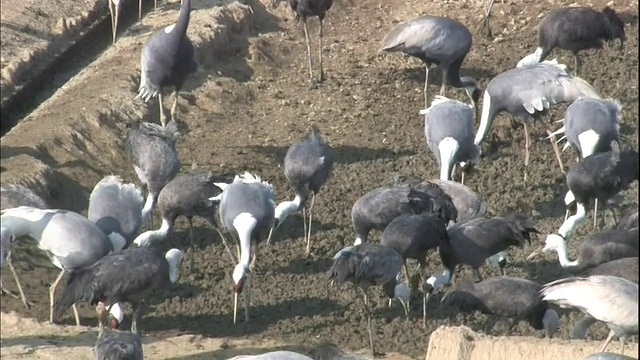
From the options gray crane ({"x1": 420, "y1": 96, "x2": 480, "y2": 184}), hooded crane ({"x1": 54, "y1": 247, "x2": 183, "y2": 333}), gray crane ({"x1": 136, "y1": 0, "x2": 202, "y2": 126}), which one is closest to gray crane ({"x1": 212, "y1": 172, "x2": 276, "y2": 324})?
hooded crane ({"x1": 54, "y1": 247, "x2": 183, "y2": 333})

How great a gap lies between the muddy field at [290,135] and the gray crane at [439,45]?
58 cm

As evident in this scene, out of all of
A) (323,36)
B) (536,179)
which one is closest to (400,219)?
(536,179)

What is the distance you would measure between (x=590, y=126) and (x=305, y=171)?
9.11 ft

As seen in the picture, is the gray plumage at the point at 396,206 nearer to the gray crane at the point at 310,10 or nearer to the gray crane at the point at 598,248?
the gray crane at the point at 598,248

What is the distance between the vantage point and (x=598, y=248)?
12781mm

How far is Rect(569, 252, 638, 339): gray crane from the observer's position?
11.9 m

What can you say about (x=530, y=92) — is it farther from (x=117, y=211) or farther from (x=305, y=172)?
(x=117, y=211)

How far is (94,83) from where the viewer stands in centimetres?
1678

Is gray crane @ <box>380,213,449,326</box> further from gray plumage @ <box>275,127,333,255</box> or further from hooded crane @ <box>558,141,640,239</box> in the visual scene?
hooded crane @ <box>558,141,640,239</box>

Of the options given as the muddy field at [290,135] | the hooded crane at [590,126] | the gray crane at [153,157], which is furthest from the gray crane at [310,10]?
the hooded crane at [590,126]

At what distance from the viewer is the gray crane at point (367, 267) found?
12.1 metres

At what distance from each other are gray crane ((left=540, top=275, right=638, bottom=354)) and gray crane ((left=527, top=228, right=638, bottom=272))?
41.6 inches

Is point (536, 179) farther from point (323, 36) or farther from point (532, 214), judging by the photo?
point (323, 36)

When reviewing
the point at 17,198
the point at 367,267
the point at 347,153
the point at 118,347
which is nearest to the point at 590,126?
the point at 347,153
